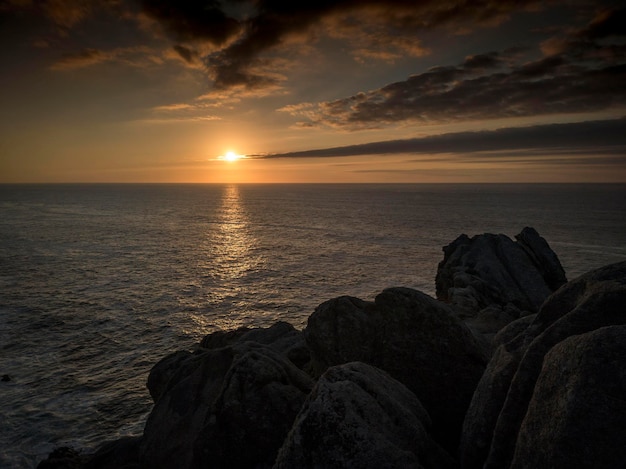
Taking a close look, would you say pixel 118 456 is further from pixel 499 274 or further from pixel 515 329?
pixel 499 274

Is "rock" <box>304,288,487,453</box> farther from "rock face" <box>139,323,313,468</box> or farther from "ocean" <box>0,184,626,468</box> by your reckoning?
"ocean" <box>0,184,626,468</box>

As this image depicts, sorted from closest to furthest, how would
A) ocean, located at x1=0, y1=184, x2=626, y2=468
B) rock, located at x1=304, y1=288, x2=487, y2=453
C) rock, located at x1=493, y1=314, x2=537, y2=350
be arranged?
rock, located at x1=493, y1=314, x2=537, y2=350 → rock, located at x1=304, y1=288, x2=487, y2=453 → ocean, located at x1=0, y1=184, x2=626, y2=468

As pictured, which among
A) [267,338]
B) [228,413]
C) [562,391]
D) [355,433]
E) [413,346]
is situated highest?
[562,391]

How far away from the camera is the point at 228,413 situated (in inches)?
398

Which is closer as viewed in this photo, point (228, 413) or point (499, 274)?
point (228, 413)

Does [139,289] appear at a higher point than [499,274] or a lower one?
lower

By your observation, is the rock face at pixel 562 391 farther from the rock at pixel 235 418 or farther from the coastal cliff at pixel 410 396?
the rock at pixel 235 418

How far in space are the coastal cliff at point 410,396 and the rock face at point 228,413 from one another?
4cm

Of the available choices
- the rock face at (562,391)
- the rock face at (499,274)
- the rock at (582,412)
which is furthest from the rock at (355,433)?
the rock face at (499,274)

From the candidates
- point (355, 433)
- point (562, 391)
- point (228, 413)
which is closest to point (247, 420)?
point (228, 413)

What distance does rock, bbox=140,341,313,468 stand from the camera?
997 centimetres

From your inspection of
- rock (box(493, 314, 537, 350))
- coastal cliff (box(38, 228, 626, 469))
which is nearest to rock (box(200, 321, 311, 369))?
coastal cliff (box(38, 228, 626, 469))

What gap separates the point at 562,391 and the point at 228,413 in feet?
26.7

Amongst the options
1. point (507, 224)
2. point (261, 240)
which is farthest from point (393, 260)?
point (507, 224)
